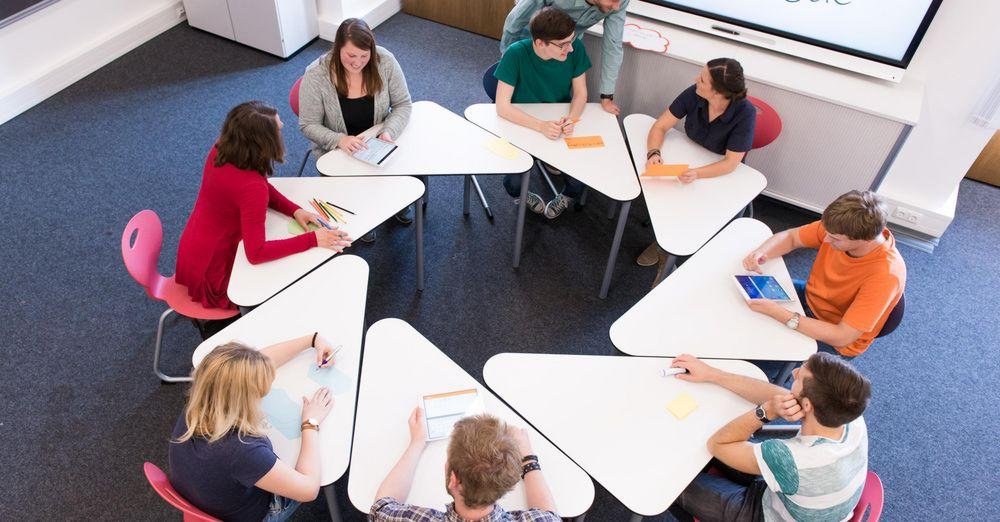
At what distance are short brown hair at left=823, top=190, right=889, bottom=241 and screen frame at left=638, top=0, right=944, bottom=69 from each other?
5.52 feet

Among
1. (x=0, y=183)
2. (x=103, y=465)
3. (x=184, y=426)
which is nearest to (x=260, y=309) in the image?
(x=184, y=426)

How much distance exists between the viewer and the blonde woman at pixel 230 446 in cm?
181

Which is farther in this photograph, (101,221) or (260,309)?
(101,221)

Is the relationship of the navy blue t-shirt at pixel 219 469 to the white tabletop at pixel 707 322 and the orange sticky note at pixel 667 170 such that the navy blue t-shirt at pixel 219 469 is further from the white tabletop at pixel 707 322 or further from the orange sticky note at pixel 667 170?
the orange sticky note at pixel 667 170

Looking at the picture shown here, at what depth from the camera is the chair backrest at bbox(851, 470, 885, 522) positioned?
1.95 metres

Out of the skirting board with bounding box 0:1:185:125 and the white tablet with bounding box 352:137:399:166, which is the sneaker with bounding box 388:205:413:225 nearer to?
the white tablet with bounding box 352:137:399:166

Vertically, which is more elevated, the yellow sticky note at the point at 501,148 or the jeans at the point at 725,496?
the yellow sticky note at the point at 501,148

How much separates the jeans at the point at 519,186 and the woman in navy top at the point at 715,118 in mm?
695

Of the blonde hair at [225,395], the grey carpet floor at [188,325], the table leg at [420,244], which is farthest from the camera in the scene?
the table leg at [420,244]

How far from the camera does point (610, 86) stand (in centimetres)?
367

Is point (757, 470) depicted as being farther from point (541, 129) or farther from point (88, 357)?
point (88, 357)

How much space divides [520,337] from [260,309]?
1407mm

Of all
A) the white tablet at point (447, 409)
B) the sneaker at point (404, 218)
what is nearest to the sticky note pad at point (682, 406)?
the white tablet at point (447, 409)

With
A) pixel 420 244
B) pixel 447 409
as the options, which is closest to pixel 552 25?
pixel 420 244
